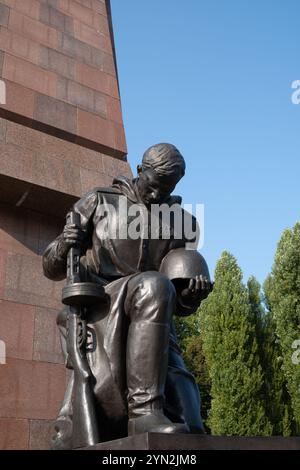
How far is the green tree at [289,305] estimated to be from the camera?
60.3ft

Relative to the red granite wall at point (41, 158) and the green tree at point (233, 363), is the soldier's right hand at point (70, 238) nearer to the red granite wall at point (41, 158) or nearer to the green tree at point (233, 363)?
the red granite wall at point (41, 158)

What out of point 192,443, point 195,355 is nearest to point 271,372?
point 195,355

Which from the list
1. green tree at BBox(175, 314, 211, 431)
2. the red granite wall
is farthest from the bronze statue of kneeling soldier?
green tree at BBox(175, 314, 211, 431)

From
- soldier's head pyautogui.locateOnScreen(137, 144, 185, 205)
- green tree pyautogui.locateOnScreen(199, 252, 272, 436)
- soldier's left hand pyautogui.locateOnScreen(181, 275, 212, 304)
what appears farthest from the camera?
green tree pyautogui.locateOnScreen(199, 252, 272, 436)

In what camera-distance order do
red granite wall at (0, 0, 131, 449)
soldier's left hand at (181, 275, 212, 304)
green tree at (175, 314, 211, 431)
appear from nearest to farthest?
1. soldier's left hand at (181, 275, 212, 304)
2. red granite wall at (0, 0, 131, 449)
3. green tree at (175, 314, 211, 431)

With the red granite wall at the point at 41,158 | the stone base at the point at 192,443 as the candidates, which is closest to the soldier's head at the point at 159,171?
the stone base at the point at 192,443

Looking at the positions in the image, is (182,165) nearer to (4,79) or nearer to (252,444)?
(252,444)

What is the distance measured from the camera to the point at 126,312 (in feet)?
11.3

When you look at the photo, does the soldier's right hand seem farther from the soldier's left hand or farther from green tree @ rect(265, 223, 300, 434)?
green tree @ rect(265, 223, 300, 434)

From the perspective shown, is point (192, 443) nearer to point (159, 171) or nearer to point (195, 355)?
point (159, 171)

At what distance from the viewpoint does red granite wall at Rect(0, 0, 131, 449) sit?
5410 mm

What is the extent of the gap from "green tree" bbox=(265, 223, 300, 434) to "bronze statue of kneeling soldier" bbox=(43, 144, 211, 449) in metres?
15.5

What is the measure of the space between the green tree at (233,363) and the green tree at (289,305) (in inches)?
41.7

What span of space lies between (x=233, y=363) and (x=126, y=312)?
17.0m
